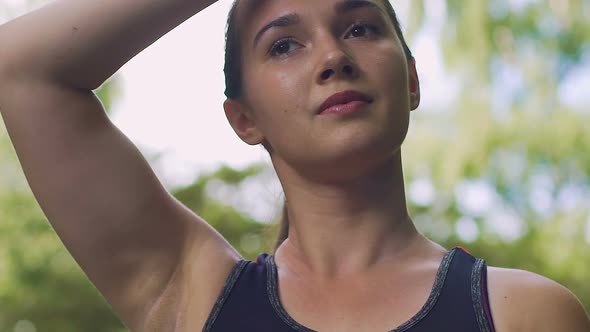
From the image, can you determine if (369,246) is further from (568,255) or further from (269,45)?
(568,255)

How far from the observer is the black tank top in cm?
157

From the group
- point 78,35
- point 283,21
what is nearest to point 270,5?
point 283,21

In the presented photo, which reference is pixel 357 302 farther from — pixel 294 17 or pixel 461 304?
pixel 294 17

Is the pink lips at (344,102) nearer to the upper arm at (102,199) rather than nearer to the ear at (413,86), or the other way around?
the ear at (413,86)

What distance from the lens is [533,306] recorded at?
1.57 metres

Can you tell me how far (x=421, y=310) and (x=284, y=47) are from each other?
564mm

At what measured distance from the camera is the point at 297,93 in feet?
5.65

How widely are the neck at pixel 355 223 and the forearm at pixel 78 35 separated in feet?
1.37

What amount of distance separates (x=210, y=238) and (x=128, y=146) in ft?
0.80

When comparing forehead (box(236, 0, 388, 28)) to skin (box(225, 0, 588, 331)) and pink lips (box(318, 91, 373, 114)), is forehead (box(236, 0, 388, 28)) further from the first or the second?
pink lips (box(318, 91, 373, 114))

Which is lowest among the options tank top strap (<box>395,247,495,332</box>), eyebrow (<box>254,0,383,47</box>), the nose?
tank top strap (<box>395,247,495,332</box>)

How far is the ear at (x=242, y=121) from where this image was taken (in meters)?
1.90

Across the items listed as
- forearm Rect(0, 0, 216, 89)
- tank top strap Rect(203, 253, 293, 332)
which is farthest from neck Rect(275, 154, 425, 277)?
forearm Rect(0, 0, 216, 89)


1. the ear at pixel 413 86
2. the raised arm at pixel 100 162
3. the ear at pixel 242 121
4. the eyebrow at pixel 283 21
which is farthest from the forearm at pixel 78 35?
the ear at pixel 413 86
